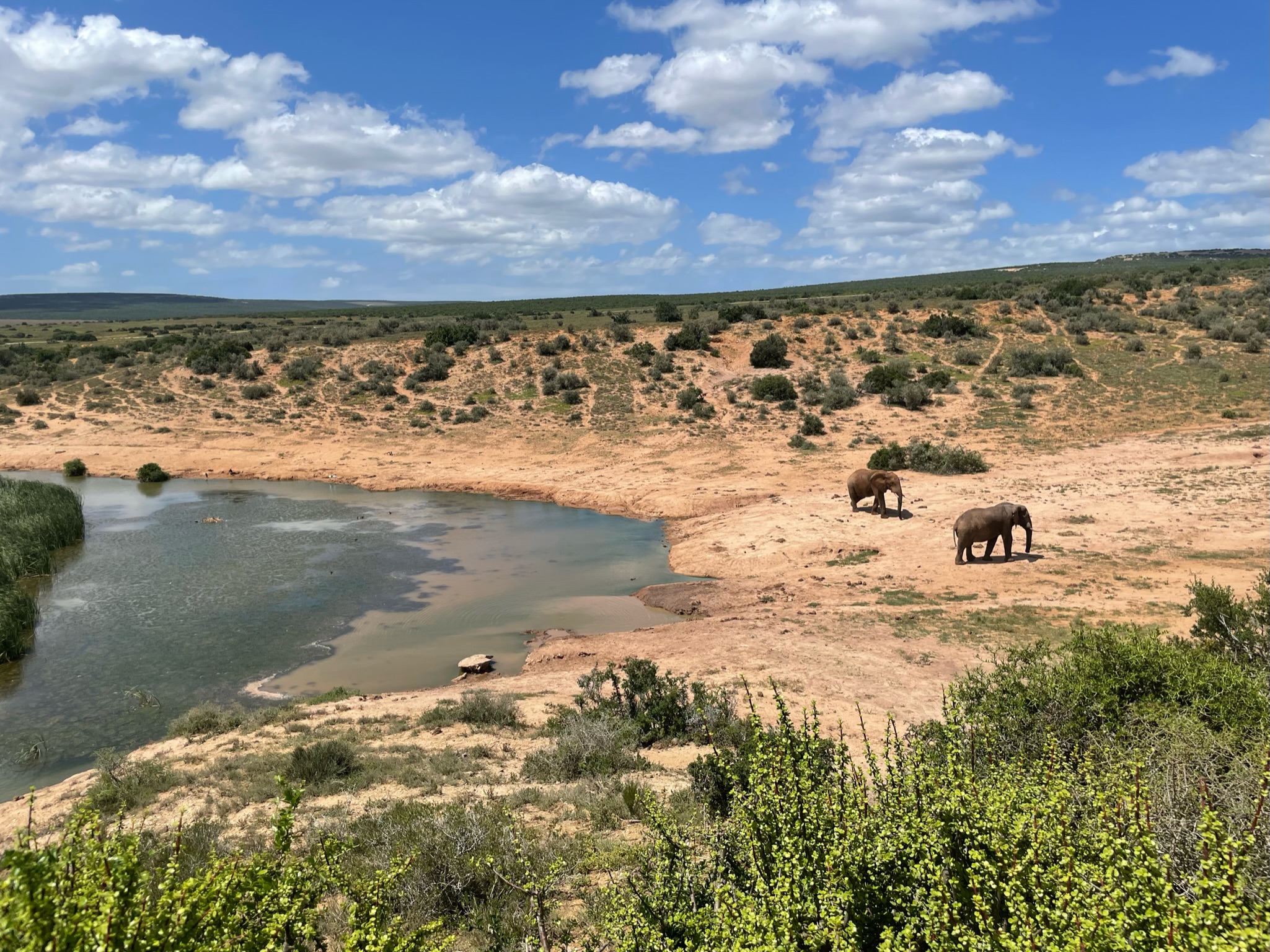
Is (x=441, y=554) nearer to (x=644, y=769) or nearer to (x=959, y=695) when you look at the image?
(x=644, y=769)

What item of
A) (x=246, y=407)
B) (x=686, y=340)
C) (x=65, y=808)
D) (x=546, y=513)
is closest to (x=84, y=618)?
(x=65, y=808)

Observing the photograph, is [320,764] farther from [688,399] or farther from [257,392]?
[257,392]

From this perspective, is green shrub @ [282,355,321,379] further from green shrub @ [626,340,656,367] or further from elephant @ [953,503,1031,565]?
elephant @ [953,503,1031,565]

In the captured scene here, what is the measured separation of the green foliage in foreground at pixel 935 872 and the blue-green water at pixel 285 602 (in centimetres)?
952

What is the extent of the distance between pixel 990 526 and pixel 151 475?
3033 centimetres

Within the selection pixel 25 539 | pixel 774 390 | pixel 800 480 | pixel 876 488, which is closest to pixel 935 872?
pixel 876 488

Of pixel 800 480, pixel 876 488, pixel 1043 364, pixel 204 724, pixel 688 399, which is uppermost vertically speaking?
pixel 1043 364

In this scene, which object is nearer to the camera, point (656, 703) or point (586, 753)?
point (586, 753)

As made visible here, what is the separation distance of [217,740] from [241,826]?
11.0 feet

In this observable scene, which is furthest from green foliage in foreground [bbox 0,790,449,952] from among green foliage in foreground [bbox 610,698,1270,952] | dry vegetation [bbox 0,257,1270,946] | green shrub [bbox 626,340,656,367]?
green shrub [bbox 626,340,656,367]

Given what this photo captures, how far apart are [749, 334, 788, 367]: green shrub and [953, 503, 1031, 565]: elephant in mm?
24979

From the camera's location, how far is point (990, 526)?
16.2m

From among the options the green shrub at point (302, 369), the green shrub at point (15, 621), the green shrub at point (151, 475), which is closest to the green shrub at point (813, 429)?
the green shrub at point (15, 621)

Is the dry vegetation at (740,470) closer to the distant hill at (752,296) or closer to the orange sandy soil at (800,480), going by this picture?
the orange sandy soil at (800,480)
